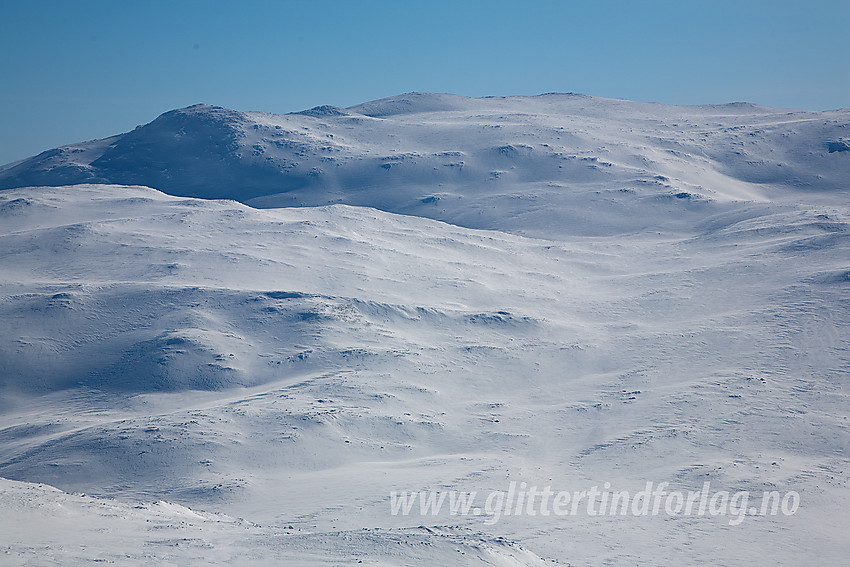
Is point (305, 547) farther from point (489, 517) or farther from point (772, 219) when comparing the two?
point (772, 219)

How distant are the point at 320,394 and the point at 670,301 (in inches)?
548

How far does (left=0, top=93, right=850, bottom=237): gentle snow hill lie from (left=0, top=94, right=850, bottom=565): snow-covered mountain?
43.9 inches

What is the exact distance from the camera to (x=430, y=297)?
84.8 ft

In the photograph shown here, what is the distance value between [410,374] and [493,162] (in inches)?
1239

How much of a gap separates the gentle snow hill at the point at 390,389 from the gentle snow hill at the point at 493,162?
37.8 feet

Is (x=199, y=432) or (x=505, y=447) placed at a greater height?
(x=199, y=432)

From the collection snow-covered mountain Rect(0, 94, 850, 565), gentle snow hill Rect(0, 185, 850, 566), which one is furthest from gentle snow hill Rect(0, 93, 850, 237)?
gentle snow hill Rect(0, 185, 850, 566)

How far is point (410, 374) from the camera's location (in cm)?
2012

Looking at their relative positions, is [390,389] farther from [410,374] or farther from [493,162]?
[493,162]

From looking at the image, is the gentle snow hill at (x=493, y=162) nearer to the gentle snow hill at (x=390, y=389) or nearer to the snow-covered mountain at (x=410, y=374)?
the snow-covered mountain at (x=410, y=374)

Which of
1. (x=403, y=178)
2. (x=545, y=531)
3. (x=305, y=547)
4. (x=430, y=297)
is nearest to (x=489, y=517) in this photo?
(x=545, y=531)

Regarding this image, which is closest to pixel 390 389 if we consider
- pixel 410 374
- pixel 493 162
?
pixel 410 374

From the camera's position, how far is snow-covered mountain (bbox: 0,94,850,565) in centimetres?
1198

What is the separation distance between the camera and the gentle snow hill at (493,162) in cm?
4353
